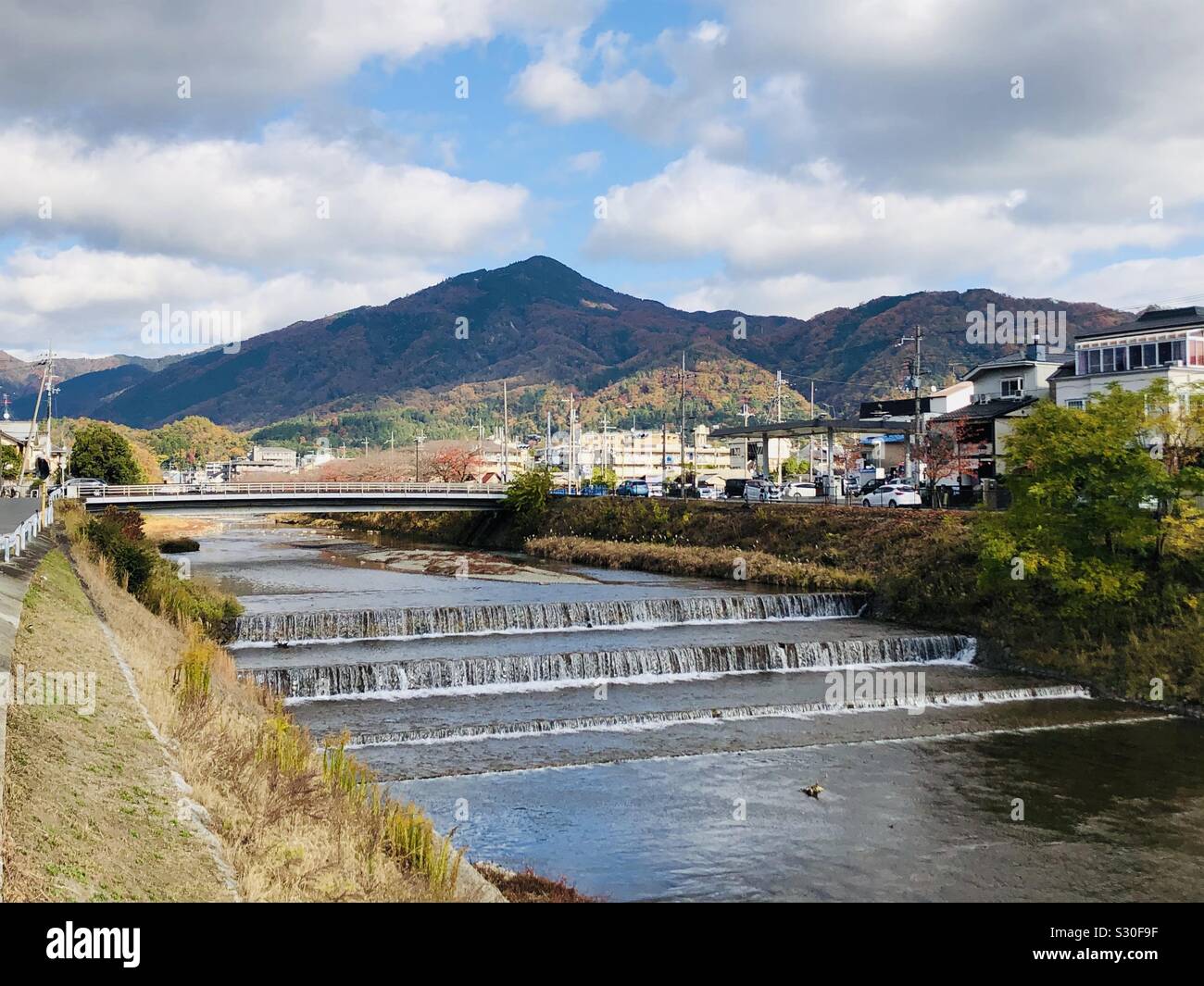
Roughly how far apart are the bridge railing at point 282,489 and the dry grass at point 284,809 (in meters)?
51.7

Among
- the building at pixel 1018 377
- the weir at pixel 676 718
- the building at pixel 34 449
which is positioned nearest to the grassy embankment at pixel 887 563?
the weir at pixel 676 718

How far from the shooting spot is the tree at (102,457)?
344ft

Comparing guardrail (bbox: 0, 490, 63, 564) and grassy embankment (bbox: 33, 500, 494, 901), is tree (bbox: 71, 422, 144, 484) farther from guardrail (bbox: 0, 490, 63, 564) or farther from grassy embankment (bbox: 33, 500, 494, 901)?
grassy embankment (bbox: 33, 500, 494, 901)

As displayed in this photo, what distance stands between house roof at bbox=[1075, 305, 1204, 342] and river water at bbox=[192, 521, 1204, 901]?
89.2ft

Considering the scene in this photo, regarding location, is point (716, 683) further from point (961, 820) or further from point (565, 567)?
point (565, 567)

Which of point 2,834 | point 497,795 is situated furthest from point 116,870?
point 497,795

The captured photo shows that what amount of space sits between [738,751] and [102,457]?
100551mm

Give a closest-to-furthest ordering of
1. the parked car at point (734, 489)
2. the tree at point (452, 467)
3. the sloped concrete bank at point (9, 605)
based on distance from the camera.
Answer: the sloped concrete bank at point (9, 605) < the parked car at point (734, 489) < the tree at point (452, 467)

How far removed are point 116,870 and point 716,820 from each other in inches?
451

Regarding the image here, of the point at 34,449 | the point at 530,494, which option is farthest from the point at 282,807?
the point at 34,449

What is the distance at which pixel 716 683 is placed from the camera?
28859 millimetres

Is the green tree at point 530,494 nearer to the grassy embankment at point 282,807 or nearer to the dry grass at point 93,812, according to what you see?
the grassy embankment at point 282,807

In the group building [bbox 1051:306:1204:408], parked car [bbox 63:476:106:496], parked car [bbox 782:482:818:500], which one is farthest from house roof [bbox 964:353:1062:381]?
parked car [bbox 63:476:106:496]

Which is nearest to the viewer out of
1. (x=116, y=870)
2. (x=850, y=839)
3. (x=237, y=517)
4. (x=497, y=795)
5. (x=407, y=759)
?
(x=116, y=870)
